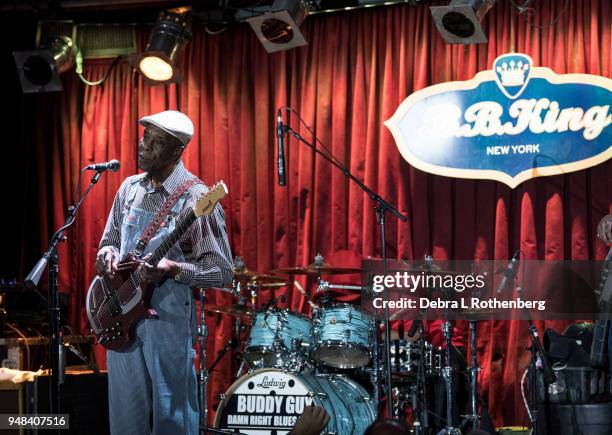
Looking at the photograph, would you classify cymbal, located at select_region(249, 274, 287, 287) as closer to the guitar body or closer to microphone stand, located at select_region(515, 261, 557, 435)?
microphone stand, located at select_region(515, 261, 557, 435)

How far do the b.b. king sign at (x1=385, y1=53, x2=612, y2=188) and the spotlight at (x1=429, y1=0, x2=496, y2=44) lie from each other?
0.48 metres

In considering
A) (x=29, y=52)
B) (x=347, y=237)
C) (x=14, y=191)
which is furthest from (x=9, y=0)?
(x=347, y=237)

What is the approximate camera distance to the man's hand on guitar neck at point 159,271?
421 cm

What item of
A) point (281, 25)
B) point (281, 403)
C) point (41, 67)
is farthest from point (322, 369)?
point (41, 67)

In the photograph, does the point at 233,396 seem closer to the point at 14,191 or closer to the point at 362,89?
the point at 362,89

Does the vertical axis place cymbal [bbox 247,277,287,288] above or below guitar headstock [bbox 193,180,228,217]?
below

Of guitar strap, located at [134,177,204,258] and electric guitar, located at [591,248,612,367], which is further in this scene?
electric guitar, located at [591,248,612,367]

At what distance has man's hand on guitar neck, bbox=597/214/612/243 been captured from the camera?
21.9 ft

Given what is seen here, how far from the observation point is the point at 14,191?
28.1 feet

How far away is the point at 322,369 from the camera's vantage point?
6809 millimetres

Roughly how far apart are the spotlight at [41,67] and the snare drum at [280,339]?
290cm

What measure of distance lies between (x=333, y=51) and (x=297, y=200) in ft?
4.32

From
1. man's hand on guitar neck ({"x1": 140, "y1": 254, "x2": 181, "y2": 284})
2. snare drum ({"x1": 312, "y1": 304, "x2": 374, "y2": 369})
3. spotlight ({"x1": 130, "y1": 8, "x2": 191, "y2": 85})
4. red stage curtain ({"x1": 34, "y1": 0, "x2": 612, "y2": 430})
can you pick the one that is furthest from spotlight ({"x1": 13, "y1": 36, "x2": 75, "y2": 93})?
man's hand on guitar neck ({"x1": 140, "y1": 254, "x2": 181, "y2": 284})

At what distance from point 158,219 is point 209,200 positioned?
311mm
